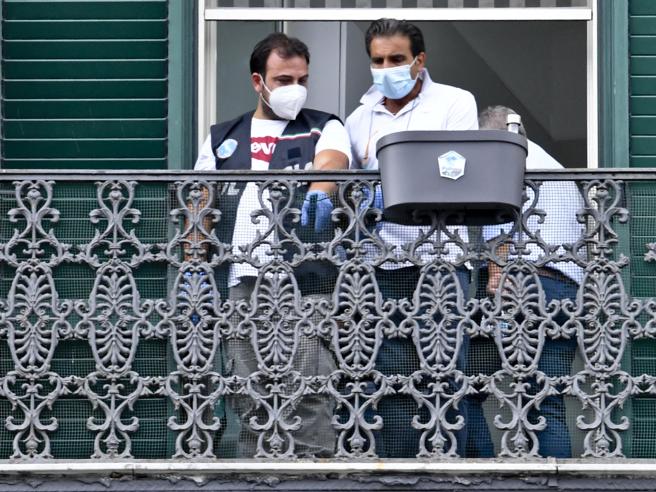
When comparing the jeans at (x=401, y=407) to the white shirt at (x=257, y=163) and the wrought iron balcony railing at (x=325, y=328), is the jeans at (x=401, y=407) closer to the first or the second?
the wrought iron balcony railing at (x=325, y=328)

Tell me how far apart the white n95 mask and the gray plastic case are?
0.71 metres

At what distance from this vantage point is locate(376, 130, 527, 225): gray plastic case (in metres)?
7.89

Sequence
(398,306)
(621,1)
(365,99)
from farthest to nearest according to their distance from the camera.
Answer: (621,1)
(365,99)
(398,306)

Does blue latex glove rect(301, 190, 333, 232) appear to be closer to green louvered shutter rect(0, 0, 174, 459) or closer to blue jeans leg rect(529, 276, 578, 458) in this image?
blue jeans leg rect(529, 276, 578, 458)

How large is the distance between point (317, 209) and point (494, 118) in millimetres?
1034

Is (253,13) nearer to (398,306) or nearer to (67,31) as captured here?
(67,31)

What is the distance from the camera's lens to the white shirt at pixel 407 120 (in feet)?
27.0

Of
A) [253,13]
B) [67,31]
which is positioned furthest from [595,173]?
[67,31]

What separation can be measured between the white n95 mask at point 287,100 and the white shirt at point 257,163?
81 mm

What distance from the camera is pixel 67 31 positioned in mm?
9578

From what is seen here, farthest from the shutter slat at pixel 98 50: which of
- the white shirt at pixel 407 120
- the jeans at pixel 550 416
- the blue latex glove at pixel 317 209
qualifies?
the jeans at pixel 550 416

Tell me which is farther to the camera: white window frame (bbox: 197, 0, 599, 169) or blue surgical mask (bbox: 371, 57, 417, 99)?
white window frame (bbox: 197, 0, 599, 169)

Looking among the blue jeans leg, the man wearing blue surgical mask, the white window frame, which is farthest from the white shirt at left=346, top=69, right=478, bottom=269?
the white window frame

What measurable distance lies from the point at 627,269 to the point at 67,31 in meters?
3.16
